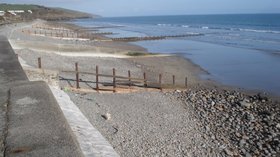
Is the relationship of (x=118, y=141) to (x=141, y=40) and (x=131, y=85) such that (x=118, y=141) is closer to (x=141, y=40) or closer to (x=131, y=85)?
(x=131, y=85)

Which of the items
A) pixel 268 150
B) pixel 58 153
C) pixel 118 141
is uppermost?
pixel 58 153

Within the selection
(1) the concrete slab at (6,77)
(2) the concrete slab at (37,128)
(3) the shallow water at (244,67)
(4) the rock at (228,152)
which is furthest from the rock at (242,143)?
(3) the shallow water at (244,67)

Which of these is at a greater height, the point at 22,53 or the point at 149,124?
the point at 22,53

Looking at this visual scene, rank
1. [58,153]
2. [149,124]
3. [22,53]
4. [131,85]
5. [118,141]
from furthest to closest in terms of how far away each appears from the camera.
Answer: [22,53], [131,85], [149,124], [118,141], [58,153]

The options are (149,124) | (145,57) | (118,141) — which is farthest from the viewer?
(145,57)

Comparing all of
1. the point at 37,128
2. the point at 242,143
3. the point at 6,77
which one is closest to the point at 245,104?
the point at 242,143

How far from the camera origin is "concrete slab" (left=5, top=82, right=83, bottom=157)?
4215mm

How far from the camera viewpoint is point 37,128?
16.0ft

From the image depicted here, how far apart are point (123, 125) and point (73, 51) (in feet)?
70.0

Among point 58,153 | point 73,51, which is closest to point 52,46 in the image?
point 73,51

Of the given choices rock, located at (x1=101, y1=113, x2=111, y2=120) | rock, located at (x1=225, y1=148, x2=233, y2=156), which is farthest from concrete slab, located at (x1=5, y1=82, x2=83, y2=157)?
rock, located at (x1=225, y1=148, x2=233, y2=156)

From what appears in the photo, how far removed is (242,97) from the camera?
63.8 feet

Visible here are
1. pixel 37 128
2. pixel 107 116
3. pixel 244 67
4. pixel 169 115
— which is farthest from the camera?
pixel 244 67

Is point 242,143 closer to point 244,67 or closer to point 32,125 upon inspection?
point 32,125
